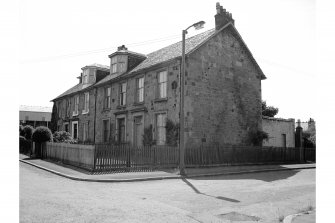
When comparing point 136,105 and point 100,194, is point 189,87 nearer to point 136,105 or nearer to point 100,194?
point 136,105

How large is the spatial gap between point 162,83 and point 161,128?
Answer: 9.97 ft

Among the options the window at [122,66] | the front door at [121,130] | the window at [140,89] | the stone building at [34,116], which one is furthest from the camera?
the stone building at [34,116]

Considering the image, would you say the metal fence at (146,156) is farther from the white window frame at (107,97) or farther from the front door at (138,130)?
the white window frame at (107,97)

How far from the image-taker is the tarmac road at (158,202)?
5.77 m

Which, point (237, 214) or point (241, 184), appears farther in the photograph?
point (241, 184)

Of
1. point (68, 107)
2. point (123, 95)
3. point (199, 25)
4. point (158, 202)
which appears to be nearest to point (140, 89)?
point (123, 95)

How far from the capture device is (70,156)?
52.6ft

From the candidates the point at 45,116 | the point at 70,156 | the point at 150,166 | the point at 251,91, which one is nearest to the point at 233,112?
the point at 251,91

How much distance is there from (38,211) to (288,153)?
20.2m

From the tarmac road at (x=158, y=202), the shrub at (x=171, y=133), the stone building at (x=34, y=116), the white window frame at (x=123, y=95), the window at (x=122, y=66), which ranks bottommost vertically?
the tarmac road at (x=158, y=202)

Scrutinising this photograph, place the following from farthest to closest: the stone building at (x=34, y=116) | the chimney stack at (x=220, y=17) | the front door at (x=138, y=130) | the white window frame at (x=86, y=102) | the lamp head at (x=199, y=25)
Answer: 1. the stone building at (x=34, y=116)
2. the white window frame at (x=86, y=102)
3. the front door at (x=138, y=130)
4. the chimney stack at (x=220, y=17)
5. the lamp head at (x=199, y=25)

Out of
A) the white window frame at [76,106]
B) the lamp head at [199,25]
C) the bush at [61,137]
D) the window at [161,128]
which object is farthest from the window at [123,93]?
the lamp head at [199,25]

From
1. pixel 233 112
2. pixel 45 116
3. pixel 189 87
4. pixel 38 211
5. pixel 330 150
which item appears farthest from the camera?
pixel 45 116

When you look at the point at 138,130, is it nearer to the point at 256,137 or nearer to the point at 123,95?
the point at 123,95
